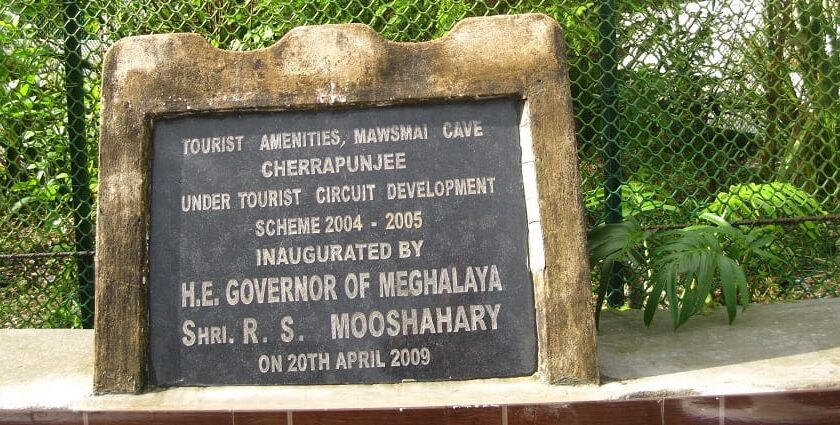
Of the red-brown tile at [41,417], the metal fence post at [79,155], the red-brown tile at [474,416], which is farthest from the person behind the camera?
the metal fence post at [79,155]

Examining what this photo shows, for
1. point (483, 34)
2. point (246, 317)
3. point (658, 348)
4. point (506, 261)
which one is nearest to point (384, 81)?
point (483, 34)

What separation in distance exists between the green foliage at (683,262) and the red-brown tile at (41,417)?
1.85 m

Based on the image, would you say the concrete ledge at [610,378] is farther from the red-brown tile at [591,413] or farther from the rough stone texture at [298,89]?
the rough stone texture at [298,89]

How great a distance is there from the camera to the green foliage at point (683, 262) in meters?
2.87

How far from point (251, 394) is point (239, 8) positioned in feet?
7.16

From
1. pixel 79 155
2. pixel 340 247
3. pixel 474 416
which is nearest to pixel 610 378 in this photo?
pixel 474 416

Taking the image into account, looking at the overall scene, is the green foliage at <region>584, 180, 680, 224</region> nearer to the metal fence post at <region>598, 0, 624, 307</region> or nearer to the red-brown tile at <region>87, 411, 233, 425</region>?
the metal fence post at <region>598, 0, 624, 307</region>

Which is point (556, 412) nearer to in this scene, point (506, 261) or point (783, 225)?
point (506, 261)

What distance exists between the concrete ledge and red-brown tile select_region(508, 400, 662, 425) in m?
0.02

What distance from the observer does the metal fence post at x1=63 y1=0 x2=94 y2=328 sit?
391cm

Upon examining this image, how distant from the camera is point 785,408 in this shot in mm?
2391

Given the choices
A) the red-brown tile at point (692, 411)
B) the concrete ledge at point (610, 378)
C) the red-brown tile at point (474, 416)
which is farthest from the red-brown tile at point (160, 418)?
the red-brown tile at point (692, 411)

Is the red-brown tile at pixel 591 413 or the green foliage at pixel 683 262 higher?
the green foliage at pixel 683 262

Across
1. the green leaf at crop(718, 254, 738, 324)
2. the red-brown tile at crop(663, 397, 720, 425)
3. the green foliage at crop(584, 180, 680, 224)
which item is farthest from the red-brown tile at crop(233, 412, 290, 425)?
the green foliage at crop(584, 180, 680, 224)
